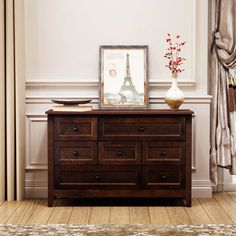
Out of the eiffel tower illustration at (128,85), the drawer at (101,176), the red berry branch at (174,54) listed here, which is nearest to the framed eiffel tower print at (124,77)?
the eiffel tower illustration at (128,85)

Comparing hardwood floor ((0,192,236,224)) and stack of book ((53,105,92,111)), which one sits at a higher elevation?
stack of book ((53,105,92,111))

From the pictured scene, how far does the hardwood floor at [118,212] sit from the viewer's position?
315cm

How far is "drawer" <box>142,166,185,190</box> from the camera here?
3.49 metres

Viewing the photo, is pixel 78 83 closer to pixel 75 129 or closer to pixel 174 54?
pixel 75 129

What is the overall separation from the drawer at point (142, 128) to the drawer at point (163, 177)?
0.20 m

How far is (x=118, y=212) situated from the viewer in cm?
335

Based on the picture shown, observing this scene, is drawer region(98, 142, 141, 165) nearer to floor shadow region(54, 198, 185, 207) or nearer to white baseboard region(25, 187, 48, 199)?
floor shadow region(54, 198, 185, 207)

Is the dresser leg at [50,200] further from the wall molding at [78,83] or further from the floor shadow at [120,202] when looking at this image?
the wall molding at [78,83]

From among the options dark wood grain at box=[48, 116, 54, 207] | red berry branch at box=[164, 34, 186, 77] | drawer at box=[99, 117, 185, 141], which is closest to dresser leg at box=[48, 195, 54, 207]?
dark wood grain at box=[48, 116, 54, 207]

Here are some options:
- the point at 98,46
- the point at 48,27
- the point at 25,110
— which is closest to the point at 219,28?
the point at 98,46

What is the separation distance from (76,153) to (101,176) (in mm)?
230

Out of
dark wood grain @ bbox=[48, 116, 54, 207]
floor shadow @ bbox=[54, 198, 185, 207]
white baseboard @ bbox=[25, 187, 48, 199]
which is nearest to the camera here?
dark wood grain @ bbox=[48, 116, 54, 207]

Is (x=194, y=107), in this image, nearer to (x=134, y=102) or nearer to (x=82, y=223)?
(x=134, y=102)

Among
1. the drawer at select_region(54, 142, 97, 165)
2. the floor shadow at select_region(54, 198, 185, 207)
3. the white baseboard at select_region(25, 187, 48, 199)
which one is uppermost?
the drawer at select_region(54, 142, 97, 165)
